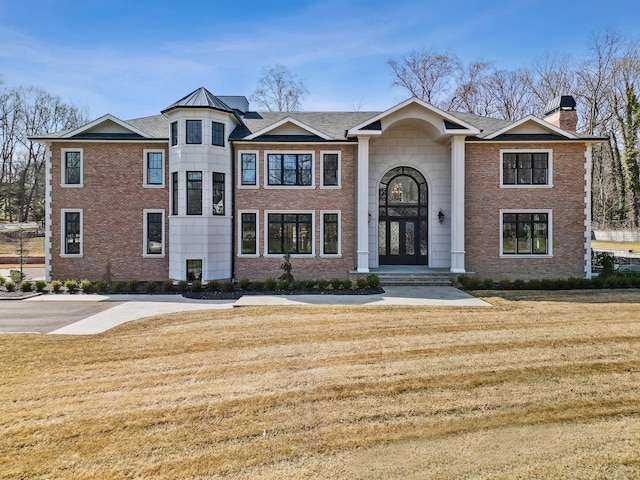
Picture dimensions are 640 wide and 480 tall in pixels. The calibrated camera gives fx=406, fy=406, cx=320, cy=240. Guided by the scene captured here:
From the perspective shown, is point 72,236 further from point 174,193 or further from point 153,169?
point 174,193

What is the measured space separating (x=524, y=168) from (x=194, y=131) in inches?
507

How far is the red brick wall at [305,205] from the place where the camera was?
52.7ft

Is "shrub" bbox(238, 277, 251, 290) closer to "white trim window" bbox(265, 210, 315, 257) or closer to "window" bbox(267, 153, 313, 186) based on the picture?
"white trim window" bbox(265, 210, 315, 257)

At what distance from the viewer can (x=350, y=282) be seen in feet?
46.9

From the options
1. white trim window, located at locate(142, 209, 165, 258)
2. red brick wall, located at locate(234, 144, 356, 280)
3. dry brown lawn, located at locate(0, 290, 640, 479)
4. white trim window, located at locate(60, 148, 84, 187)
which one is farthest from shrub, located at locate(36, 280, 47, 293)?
dry brown lawn, located at locate(0, 290, 640, 479)

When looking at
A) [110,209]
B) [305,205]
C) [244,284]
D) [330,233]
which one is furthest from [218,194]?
[330,233]

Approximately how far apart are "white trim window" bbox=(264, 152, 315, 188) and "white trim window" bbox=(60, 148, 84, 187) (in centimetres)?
738

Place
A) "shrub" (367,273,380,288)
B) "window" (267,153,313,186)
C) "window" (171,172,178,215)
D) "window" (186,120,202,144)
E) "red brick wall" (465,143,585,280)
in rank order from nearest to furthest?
"shrub" (367,273,380,288), "window" (186,120,202,144), "window" (171,172,178,215), "red brick wall" (465,143,585,280), "window" (267,153,313,186)

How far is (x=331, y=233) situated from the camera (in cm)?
1616

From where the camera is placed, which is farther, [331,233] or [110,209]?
[331,233]

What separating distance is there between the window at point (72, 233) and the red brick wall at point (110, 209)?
0.66 ft

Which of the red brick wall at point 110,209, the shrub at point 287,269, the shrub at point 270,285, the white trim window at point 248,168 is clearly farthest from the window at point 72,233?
the shrub at point 287,269

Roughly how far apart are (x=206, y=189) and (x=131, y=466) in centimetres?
1215

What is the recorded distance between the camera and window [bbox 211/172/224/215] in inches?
605
